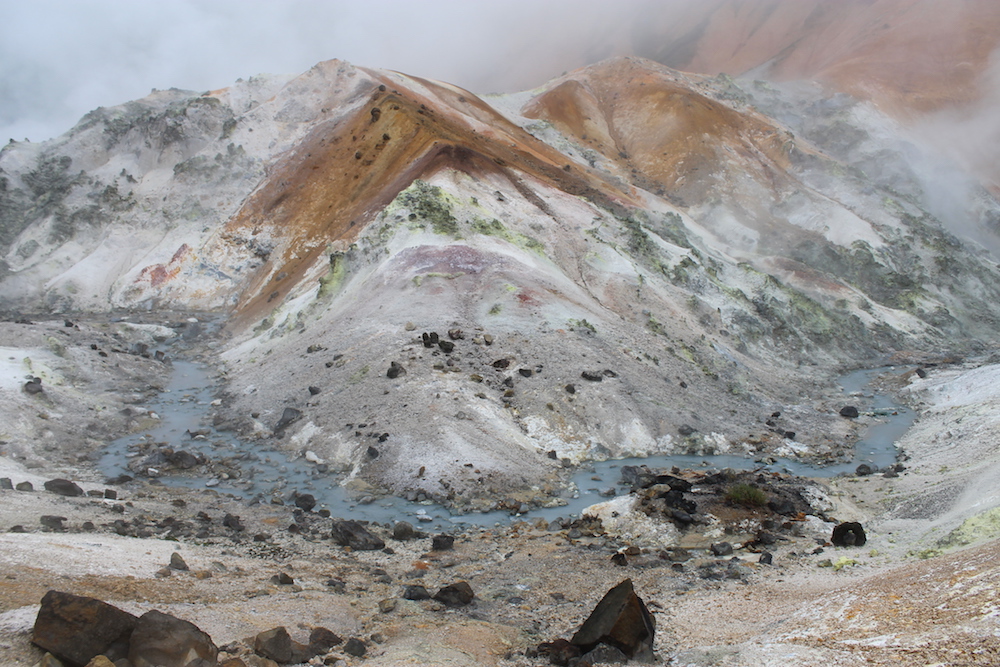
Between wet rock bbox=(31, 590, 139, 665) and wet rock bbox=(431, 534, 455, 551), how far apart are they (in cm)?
601

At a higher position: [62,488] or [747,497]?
[62,488]

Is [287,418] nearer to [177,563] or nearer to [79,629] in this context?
[177,563]

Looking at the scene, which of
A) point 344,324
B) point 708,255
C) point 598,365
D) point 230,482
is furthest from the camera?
point 708,255

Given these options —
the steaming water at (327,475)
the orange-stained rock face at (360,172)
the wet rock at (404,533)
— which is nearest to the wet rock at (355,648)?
the wet rock at (404,533)

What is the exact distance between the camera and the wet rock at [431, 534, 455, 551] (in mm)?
10945

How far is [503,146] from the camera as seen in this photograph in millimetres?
35469

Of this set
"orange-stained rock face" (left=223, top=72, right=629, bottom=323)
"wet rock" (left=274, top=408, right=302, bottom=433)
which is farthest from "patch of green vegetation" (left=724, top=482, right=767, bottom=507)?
"orange-stained rock face" (left=223, top=72, right=629, bottom=323)

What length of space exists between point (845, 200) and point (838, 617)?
1719 inches

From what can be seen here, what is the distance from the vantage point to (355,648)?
636cm

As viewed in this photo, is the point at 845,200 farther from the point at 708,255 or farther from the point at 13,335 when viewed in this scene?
the point at 13,335

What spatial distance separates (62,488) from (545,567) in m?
8.49

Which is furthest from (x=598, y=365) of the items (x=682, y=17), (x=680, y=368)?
(x=682, y=17)

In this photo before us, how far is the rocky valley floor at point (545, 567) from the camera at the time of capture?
609cm

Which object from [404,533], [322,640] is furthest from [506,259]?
[322,640]
